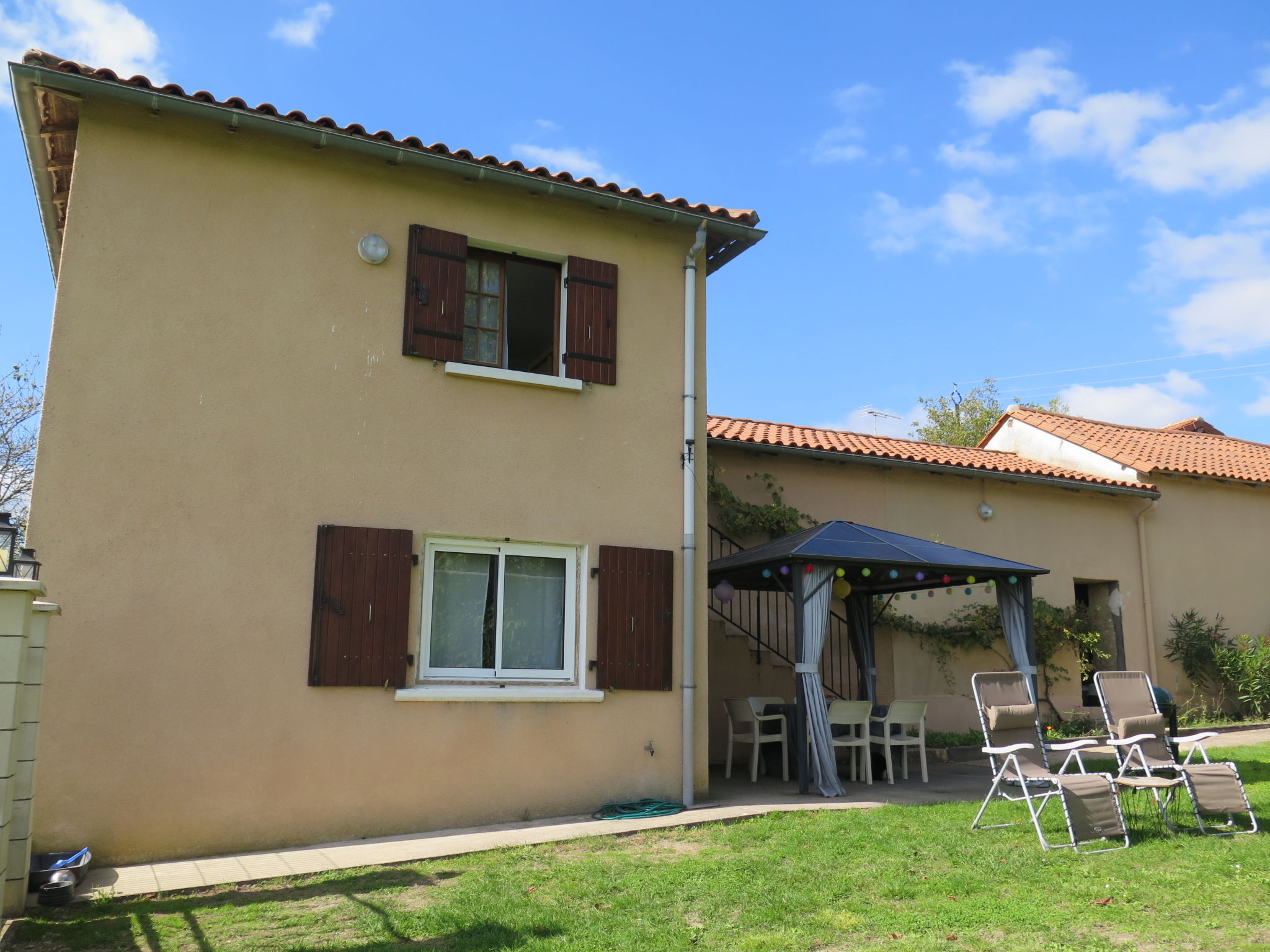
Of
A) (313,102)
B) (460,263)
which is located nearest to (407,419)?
(460,263)

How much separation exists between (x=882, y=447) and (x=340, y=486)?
8.37 metres

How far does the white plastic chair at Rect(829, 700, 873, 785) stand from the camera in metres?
9.20

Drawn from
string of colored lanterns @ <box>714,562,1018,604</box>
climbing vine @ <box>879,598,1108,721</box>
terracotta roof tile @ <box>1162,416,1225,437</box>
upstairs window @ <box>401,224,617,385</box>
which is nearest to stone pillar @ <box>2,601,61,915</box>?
upstairs window @ <box>401,224,617,385</box>

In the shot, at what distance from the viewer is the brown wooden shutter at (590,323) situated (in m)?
8.20

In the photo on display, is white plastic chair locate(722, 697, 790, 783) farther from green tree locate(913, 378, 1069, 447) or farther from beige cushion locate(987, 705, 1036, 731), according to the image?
green tree locate(913, 378, 1069, 447)

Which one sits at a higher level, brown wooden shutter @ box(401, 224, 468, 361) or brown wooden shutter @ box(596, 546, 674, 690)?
brown wooden shutter @ box(401, 224, 468, 361)

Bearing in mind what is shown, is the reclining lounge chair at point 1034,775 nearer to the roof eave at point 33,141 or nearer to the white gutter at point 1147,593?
the white gutter at point 1147,593

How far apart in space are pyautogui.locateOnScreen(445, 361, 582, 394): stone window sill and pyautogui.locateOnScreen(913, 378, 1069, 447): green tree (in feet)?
87.1

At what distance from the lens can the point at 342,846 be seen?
6.64 meters

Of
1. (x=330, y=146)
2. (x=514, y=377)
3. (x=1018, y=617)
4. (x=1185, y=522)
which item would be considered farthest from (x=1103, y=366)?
(x=330, y=146)

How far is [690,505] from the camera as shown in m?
8.38

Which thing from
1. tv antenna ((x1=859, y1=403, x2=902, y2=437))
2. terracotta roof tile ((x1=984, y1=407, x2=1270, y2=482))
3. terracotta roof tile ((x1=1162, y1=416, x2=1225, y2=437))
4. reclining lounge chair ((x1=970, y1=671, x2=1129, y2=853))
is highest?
tv antenna ((x1=859, y1=403, x2=902, y2=437))

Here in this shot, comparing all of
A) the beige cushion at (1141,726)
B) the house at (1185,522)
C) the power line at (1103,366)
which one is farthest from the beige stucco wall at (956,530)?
the power line at (1103,366)

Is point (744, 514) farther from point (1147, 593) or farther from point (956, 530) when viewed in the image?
point (1147, 593)
